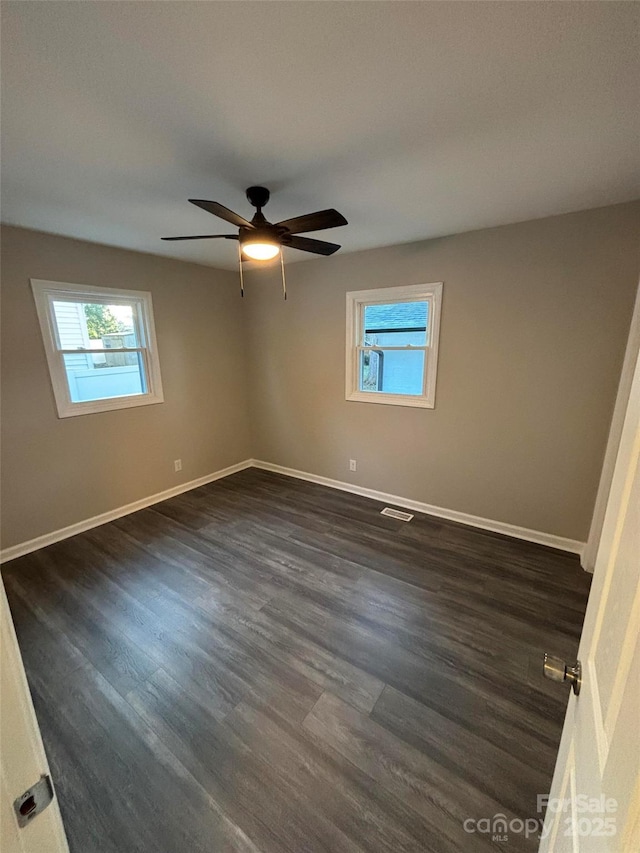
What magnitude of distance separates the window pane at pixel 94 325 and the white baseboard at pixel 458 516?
2.35m

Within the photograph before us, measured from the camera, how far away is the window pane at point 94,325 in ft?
9.44

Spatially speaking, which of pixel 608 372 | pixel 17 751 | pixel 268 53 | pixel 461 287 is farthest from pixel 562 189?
pixel 17 751

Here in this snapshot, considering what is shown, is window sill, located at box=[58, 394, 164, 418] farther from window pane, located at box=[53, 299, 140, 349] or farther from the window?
window pane, located at box=[53, 299, 140, 349]

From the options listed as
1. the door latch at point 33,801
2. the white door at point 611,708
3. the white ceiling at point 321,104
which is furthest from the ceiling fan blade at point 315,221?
the door latch at point 33,801

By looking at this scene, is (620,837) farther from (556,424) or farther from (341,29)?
(556,424)

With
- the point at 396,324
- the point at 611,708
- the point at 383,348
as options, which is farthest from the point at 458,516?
the point at 611,708

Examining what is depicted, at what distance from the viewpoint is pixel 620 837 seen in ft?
1.38

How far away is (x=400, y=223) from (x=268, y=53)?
1.67 metres

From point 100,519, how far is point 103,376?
1359 mm

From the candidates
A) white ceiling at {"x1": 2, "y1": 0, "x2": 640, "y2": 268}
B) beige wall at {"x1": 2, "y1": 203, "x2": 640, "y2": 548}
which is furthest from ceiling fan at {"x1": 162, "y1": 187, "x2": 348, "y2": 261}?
beige wall at {"x1": 2, "y1": 203, "x2": 640, "y2": 548}

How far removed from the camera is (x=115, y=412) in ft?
10.7

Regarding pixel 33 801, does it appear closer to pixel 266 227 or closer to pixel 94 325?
pixel 266 227

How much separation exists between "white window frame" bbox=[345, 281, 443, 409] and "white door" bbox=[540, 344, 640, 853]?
243 centimetres

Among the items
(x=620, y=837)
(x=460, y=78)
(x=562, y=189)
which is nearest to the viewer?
(x=620, y=837)
